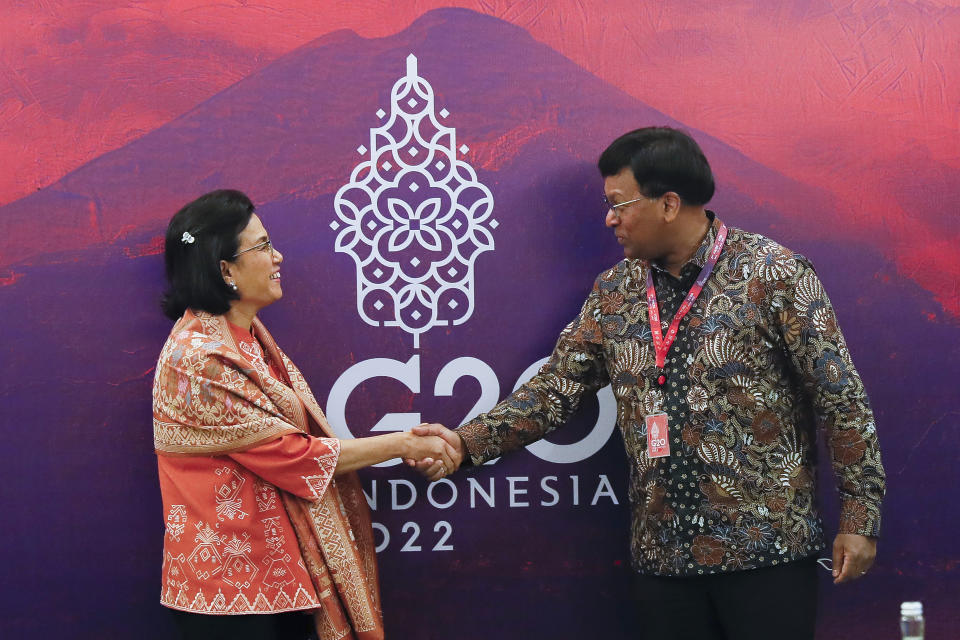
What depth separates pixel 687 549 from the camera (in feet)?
7.81

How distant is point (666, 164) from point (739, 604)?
1.11 meters

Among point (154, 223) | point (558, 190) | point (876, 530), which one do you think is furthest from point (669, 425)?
point (154, 223)

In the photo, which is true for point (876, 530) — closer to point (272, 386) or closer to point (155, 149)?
point (272, 386)

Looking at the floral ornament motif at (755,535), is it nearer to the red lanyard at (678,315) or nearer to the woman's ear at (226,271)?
the red lanyard at (678,315)

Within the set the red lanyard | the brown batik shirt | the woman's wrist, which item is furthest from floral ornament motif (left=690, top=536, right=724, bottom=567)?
the woman's wrist

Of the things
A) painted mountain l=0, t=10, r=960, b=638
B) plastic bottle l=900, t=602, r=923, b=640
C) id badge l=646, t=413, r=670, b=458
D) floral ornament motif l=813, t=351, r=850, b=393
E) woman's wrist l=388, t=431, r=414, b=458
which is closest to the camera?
plastic bottle l=900, t=602, r=923, b=640

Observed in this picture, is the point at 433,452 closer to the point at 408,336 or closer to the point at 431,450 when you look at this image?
the point at 431,450

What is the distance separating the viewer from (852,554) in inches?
91.2

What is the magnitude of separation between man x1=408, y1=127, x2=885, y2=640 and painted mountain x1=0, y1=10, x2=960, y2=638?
0.36 metres

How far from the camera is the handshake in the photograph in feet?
8.60

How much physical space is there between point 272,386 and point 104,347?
0.66 metres

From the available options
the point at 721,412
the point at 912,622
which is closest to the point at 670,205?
the point at 721,412

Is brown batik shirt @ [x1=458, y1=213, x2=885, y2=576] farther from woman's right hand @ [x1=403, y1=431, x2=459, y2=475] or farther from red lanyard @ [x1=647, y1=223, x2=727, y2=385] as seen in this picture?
woman's right hand @ [x1=403, y1=431, x2=459, y2=475]

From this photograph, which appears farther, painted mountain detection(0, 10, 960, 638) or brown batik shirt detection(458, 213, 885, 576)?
painted mountain detection(0, 10, 960, 638)
